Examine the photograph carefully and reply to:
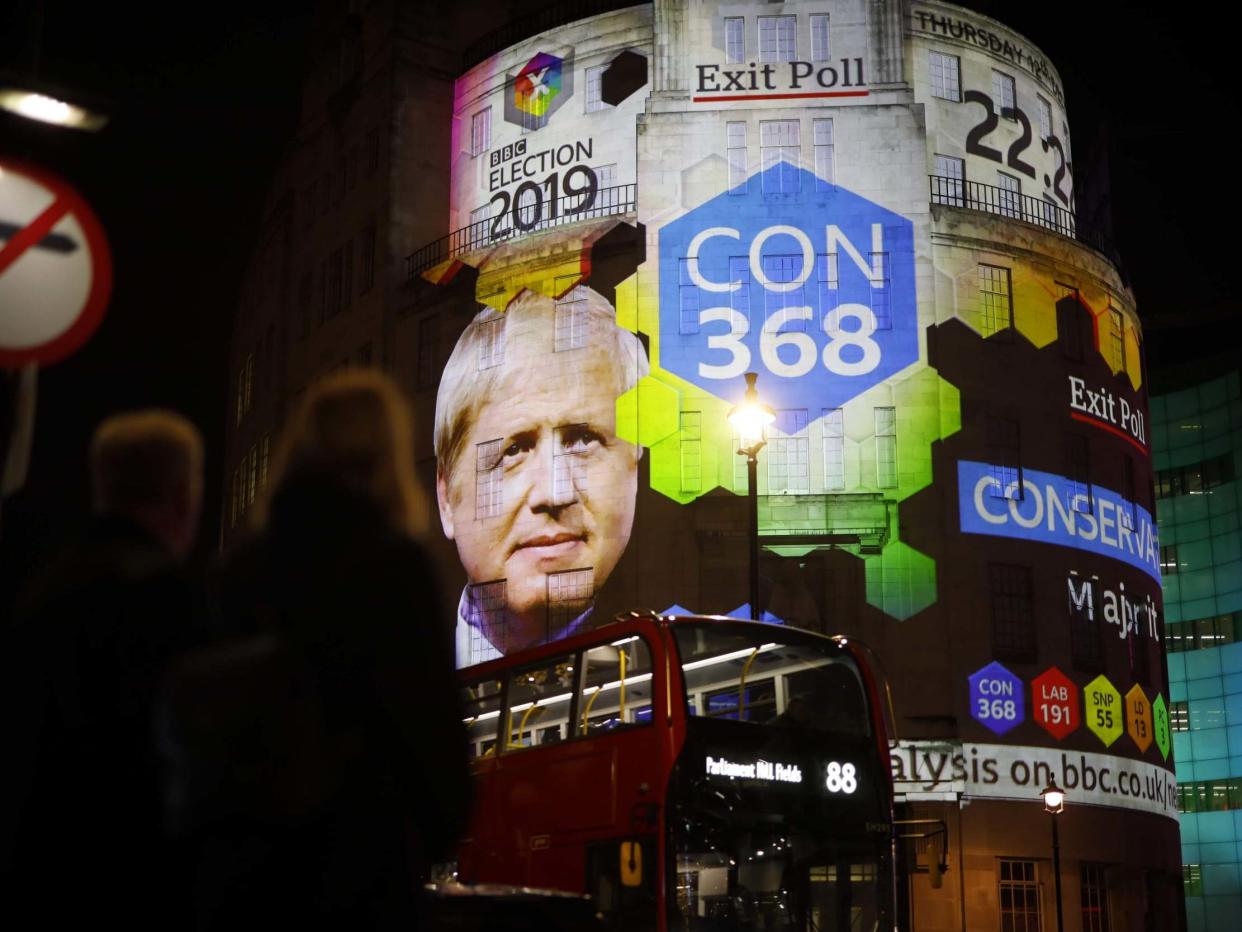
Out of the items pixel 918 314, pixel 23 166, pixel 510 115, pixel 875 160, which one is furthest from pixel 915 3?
pixel 23 166

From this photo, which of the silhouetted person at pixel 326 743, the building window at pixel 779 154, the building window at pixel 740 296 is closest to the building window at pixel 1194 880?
the building window at pixel 740 296

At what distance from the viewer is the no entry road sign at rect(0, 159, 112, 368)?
13.0 feet

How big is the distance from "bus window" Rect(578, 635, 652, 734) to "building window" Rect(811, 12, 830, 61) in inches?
988

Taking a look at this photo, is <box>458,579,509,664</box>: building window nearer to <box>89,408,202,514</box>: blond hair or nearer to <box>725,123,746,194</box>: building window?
<box>725,123,746,194</box>: building window

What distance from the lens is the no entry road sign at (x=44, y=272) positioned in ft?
13.0

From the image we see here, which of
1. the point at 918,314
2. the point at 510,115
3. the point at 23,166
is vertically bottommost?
the point at 23,166

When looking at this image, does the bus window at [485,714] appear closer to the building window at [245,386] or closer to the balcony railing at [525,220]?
the balcony railing at [525,220]

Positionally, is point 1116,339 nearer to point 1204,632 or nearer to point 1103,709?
Result: point 1103,709

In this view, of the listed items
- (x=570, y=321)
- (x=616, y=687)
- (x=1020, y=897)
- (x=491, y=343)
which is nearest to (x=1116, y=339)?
(x=570, y=321)

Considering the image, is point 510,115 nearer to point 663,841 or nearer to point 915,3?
point 915,3

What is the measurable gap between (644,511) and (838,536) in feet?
14.1

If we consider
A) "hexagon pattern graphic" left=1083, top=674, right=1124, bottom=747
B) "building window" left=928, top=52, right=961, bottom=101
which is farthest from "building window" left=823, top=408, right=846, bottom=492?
"building window" left=928, top=52, right=961, bottom=101

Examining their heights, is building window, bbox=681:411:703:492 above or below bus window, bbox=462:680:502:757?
above

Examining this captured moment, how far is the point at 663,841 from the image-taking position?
1131cm
